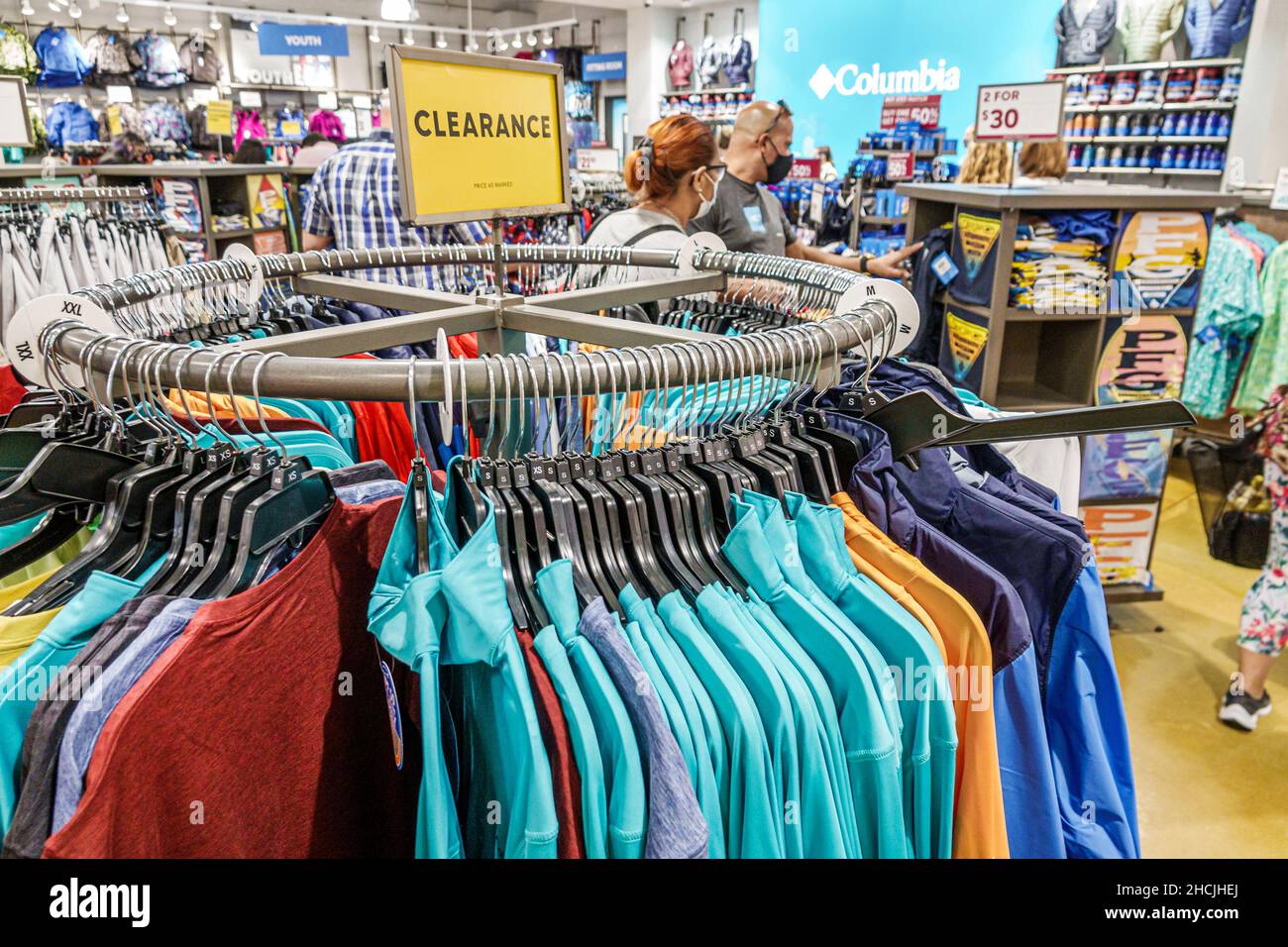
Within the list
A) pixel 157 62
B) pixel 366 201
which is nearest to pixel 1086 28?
pixel 366 201

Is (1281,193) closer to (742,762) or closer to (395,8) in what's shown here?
(742,762)

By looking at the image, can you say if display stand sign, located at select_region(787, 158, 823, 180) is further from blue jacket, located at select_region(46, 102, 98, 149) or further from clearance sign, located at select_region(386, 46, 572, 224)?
blue jacket, located at select_region(46, 102, 98, 149)

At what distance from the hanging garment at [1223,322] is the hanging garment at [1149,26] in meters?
3.94

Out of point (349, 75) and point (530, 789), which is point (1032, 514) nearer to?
point (530, 789)

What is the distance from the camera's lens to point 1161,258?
2.93m

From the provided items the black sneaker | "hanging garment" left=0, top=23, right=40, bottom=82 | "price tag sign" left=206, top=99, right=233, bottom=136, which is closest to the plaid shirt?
the black sneaker

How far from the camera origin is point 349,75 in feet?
49.4

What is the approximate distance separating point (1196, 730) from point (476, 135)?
9.15 feet

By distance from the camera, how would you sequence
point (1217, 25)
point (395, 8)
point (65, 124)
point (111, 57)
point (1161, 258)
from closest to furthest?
point (1161, 258)
point (1217, 25)
point (395, 8)
point (65, 124)
point (111, 57)

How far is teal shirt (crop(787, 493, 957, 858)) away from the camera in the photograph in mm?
940

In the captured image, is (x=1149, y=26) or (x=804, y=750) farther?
(x=1149, y=26)

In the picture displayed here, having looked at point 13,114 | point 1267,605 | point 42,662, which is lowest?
point 1267,605

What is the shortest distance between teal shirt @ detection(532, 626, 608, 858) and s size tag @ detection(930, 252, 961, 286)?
2.83 m
